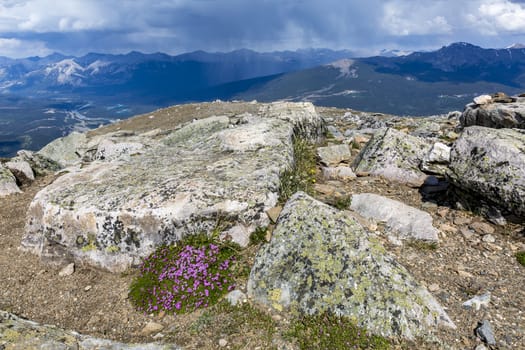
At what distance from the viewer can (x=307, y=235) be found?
8.24 meters

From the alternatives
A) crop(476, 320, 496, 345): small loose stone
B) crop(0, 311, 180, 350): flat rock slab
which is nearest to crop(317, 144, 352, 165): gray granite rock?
crop(476, 320, 496, 345): small loose stone

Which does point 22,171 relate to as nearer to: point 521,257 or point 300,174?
point 300,174

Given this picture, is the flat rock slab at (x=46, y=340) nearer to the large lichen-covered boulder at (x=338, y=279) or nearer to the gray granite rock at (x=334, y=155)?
the large lichen-covered boulder at (x=338, y=279)

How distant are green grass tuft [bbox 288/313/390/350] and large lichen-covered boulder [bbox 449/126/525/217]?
603 centimetres

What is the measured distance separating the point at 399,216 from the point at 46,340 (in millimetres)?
9396

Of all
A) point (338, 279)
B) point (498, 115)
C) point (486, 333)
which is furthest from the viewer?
point (498, 115)

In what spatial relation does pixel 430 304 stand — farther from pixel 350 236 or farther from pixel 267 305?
pixel 267 305

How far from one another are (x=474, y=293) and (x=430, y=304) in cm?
148

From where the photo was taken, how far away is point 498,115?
667 inches

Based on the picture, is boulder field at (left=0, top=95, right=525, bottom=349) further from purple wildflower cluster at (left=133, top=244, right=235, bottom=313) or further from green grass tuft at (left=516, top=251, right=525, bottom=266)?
green grass tuft at (left=516, top=251, right=525, bottom=266)

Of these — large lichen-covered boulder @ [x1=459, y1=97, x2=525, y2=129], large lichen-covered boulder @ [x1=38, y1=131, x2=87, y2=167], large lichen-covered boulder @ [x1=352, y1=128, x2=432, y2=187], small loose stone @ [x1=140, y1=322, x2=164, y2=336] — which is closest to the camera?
small loose stone @ [x1=140, y1=322, x2=164, y2=336]

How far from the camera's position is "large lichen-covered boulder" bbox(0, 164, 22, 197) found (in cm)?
1656

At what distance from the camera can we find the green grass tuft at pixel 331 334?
6293 mm

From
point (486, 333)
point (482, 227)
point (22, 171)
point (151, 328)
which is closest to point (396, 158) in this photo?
point (482, 227)
